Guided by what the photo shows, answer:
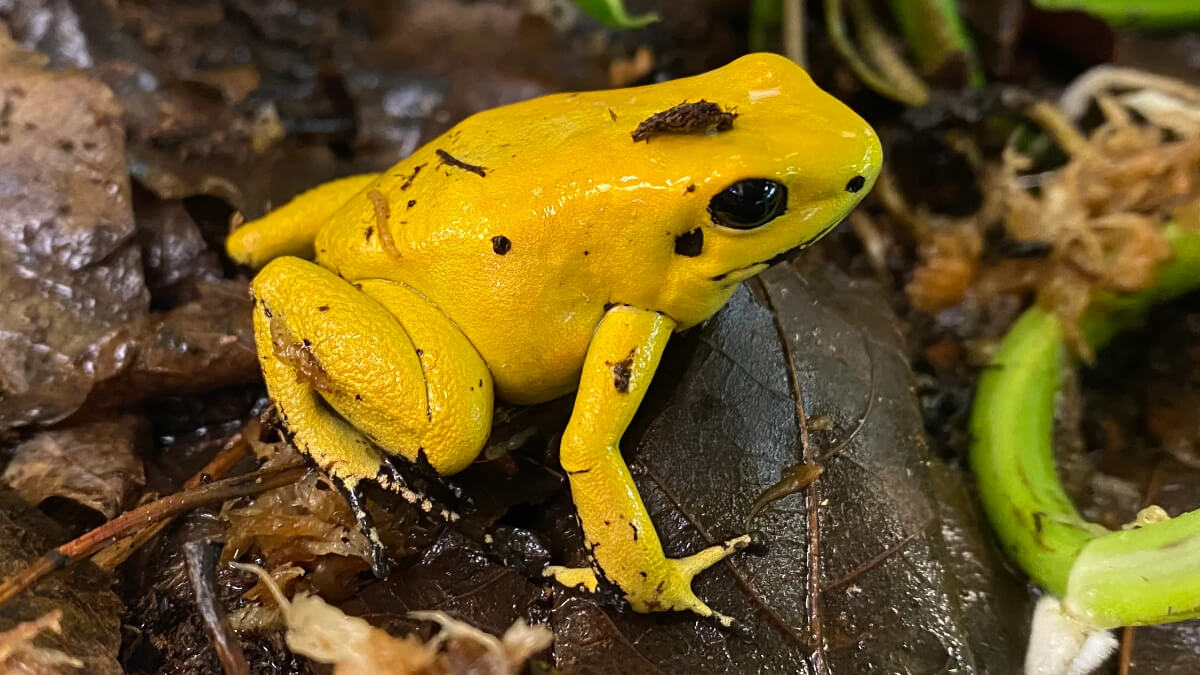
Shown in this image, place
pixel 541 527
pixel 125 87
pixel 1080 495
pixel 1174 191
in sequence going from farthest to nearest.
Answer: pixel 125 87
pixel 1174 191
pixel 1080 495
pixel 541 527

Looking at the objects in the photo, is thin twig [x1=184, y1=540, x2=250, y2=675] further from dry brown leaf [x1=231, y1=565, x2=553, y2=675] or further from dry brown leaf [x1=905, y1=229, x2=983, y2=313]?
dry brown leaf [x1=905, y1=229, x2=983, y2=313]

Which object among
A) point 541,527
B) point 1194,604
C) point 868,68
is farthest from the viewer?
point 868,68

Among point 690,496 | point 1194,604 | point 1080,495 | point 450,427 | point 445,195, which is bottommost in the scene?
point 1080,495

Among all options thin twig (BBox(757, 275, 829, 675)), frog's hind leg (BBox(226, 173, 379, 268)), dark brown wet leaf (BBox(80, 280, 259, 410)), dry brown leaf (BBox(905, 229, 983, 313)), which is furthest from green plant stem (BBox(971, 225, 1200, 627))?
dark brown wet leaf (BBox(80, 280, 259, 410))

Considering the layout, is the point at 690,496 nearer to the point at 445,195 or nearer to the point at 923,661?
the point at 923,661

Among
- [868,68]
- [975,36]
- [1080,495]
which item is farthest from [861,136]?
[975,36]

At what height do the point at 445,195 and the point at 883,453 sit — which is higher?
the point at 445,195

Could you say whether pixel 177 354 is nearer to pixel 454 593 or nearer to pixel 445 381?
pixel 445 381
